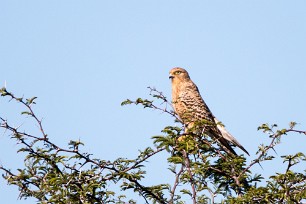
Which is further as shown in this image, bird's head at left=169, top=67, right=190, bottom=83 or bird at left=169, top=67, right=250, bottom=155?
bird's head at left=169, top=67, right=190, bottom=83

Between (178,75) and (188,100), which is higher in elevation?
(178,75)

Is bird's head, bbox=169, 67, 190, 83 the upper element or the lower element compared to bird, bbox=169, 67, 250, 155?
upper

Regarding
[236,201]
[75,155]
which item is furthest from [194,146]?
[75,155]

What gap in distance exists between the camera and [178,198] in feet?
14.4

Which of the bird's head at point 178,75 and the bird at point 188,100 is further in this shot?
the bird's head at point 178,75

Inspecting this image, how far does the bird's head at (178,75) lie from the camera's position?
968cm

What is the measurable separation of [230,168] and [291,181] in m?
0.60

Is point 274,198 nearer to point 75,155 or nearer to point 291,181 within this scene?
point 291,181

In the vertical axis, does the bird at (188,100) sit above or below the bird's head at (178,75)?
below

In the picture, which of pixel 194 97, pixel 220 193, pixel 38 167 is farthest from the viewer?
pixel 194 97

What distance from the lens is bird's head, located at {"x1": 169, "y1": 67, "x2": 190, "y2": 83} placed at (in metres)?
9.68

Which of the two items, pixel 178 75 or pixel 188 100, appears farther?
pixel 178 75

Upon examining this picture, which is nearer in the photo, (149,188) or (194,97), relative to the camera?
(149,188)

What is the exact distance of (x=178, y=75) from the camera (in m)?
9.80
